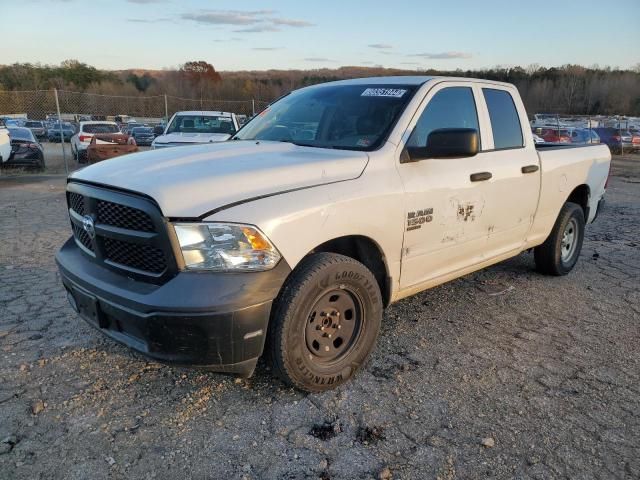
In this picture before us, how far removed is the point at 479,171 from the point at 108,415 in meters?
3.00

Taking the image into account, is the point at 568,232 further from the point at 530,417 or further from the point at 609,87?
the point at 609,87

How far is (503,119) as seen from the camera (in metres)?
4.44

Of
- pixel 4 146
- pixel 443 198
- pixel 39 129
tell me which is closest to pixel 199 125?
pixel 4 146

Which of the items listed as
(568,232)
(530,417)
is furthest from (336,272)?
(568,232)

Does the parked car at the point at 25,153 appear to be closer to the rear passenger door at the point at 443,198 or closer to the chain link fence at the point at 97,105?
the chain link fence at the point at 97,105

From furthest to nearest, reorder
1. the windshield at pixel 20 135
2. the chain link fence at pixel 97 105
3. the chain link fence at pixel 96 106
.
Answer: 1. the chain link fence at pixel 97 105
2. the chain link fence at pixel 96 106
3. the windshield at pixel 20 135

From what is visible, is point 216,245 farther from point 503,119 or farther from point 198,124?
point 198,124

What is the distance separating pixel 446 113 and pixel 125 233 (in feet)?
7.98

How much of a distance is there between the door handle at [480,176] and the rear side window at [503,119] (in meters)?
0.41

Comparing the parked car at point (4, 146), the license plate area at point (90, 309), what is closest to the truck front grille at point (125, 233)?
the license plate area at point (90, 309)

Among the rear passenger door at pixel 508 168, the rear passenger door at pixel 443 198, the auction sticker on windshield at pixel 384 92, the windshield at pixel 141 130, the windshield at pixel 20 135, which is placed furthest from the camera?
the windshield at pixel 141 130

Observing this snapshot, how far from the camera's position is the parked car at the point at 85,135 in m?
19.1

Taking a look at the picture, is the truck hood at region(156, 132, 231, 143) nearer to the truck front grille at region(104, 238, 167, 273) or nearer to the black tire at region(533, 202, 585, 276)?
the black tire at region(533, 202, 585, 276)

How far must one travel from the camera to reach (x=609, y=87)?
3019 inches
